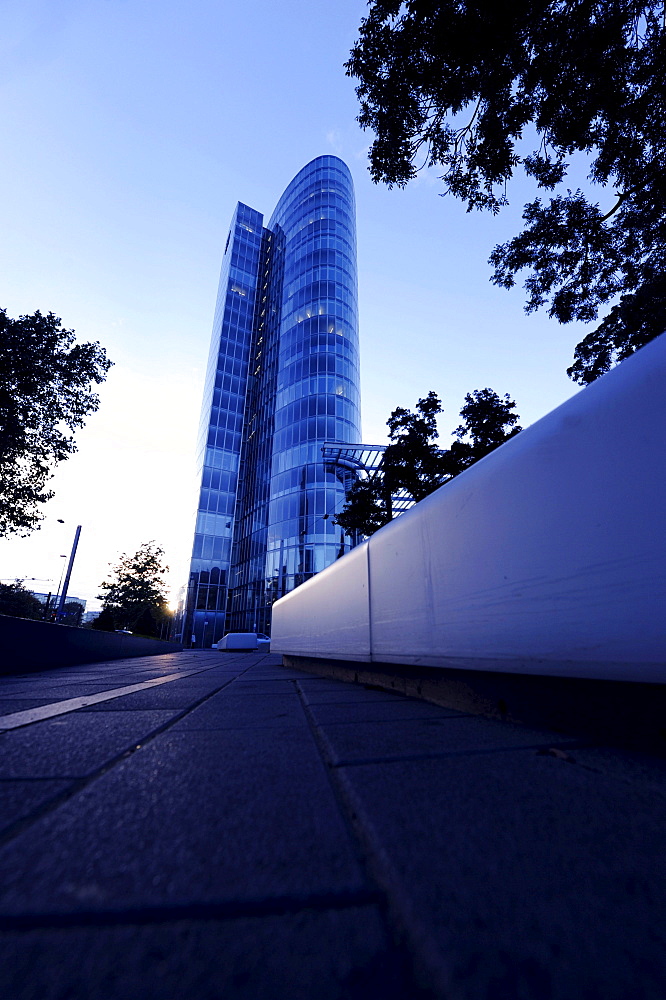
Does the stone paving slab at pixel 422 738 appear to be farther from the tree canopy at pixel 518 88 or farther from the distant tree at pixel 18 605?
the distant tree at pixel 18 605

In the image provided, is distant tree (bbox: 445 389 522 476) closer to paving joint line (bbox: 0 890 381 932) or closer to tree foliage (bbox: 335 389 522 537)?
tree foliage (bbox: 335 389 522 537)

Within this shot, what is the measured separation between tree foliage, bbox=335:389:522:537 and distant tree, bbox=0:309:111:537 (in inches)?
359

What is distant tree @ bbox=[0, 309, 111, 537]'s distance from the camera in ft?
37.9

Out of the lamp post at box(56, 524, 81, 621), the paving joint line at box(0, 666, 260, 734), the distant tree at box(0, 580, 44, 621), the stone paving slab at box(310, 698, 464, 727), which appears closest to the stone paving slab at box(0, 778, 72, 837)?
the paving joint line at box(0, 666, 260, 734)

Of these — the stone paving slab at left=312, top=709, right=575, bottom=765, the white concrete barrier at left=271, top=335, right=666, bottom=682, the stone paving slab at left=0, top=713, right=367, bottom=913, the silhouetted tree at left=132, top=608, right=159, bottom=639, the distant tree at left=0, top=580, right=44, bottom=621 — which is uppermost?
the distant tree at left=0, top=580, right=44, bottom=621

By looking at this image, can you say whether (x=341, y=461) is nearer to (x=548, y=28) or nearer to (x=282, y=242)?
(x=548, y=28)

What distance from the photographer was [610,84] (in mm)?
4352

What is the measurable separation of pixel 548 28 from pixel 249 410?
41.3m

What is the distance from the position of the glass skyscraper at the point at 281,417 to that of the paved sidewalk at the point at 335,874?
1070 inches

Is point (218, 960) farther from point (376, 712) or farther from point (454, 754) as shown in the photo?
point (376, 712)

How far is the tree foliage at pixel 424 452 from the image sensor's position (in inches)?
477

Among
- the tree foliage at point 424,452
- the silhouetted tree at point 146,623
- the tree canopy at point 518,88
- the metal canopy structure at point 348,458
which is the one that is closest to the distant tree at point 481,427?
the tree foliage at point 424,452

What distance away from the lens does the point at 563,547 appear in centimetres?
127

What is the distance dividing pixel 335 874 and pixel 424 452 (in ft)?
42.1
